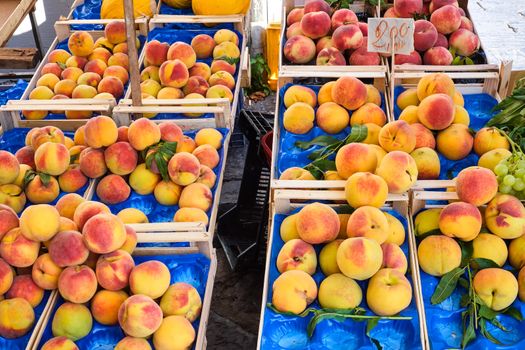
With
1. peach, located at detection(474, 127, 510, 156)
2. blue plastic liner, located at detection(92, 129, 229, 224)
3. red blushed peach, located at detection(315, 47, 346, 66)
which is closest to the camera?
peach, located at detection(474, 127, 510, 156)

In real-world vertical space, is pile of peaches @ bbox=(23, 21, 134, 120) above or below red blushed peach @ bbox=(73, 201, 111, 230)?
below

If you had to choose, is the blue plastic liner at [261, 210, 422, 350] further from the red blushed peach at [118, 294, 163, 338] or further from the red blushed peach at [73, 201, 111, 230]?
the red blushed peach at [73, 201, 111, 230]

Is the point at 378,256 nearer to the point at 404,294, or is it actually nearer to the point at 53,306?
the point at 404,294

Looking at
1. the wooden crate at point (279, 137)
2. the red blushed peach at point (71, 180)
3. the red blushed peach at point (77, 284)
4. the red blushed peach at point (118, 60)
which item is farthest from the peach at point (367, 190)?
the red blushed peach at point (118, 60)

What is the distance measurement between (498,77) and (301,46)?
936 millimetres

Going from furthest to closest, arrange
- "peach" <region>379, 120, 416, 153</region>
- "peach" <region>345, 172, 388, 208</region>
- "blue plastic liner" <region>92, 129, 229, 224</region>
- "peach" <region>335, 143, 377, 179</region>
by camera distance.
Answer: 1. "blue plastic liner" <region>92, 129, 229, 224</region>
2. "peach" <region>379, 120, 416, 153</region>
3. "peach" <region>335, 143, 377, 179</region>
4. "peach" <region>345, 172, 388, 208</region>

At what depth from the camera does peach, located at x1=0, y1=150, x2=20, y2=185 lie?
80.0 inches

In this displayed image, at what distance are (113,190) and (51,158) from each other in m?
0.26

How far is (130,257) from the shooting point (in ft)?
5.52

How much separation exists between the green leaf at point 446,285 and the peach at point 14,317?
1.21 meters

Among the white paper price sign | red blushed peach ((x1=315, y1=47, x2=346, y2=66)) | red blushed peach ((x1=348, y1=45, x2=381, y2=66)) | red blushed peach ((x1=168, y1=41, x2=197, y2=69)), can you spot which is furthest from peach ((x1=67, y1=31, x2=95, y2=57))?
the white paper price sign

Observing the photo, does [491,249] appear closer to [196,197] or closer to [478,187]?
[478,187]

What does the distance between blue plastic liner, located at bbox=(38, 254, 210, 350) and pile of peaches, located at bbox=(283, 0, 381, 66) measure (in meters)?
1.30

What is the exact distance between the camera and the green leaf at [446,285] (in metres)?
1.67
